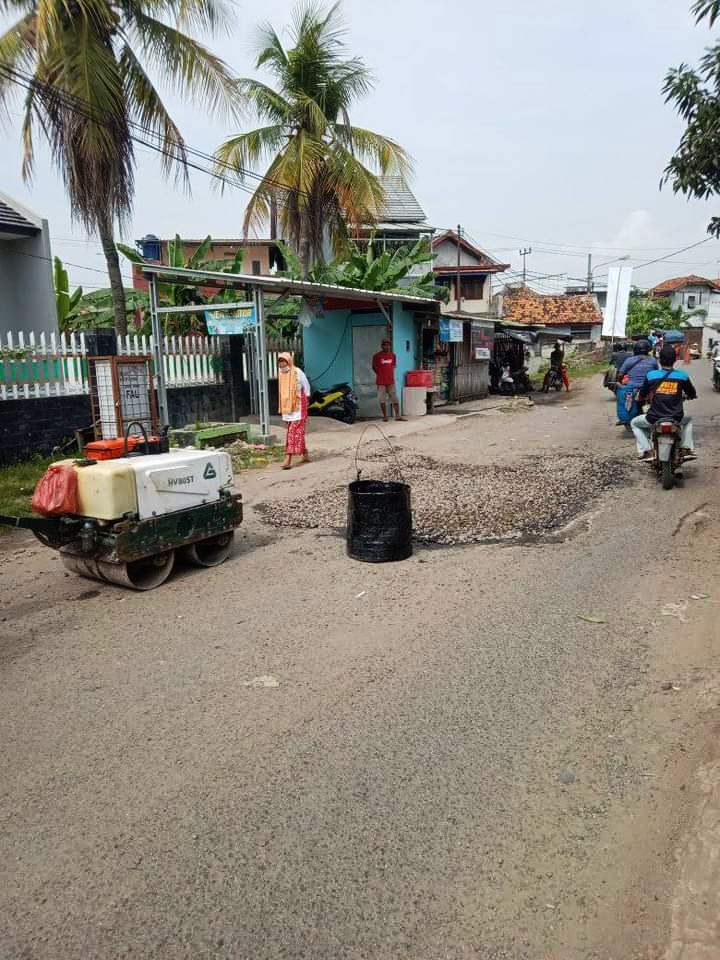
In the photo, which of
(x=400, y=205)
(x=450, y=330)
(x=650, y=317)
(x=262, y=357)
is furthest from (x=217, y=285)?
(x=650, y=317)

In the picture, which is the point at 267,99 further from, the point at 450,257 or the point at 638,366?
the point at 450,257

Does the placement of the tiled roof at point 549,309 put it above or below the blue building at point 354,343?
above

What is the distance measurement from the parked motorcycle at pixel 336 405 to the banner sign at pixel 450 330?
440cm

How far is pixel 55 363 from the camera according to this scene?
11.6 metres

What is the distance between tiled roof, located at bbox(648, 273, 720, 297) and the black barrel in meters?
73.9

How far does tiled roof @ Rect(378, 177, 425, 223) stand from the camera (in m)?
32.7

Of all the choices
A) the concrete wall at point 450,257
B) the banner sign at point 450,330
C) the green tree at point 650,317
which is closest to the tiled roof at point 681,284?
the green tree at point 650,317

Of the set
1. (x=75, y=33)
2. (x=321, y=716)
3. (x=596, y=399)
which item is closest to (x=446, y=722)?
(x=321, y=716)

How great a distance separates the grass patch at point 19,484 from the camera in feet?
28.7

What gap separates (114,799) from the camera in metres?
3.08

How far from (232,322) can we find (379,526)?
28.8 feet

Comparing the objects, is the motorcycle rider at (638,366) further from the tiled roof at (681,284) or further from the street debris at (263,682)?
the tiled roof at (681,284)

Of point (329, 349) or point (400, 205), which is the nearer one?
point (329, 349)

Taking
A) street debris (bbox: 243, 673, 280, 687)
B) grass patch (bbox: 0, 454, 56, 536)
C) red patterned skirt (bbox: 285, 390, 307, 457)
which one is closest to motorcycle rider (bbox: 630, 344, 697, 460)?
red patterned skirt (bbox: 285, 390, 307, 457)
